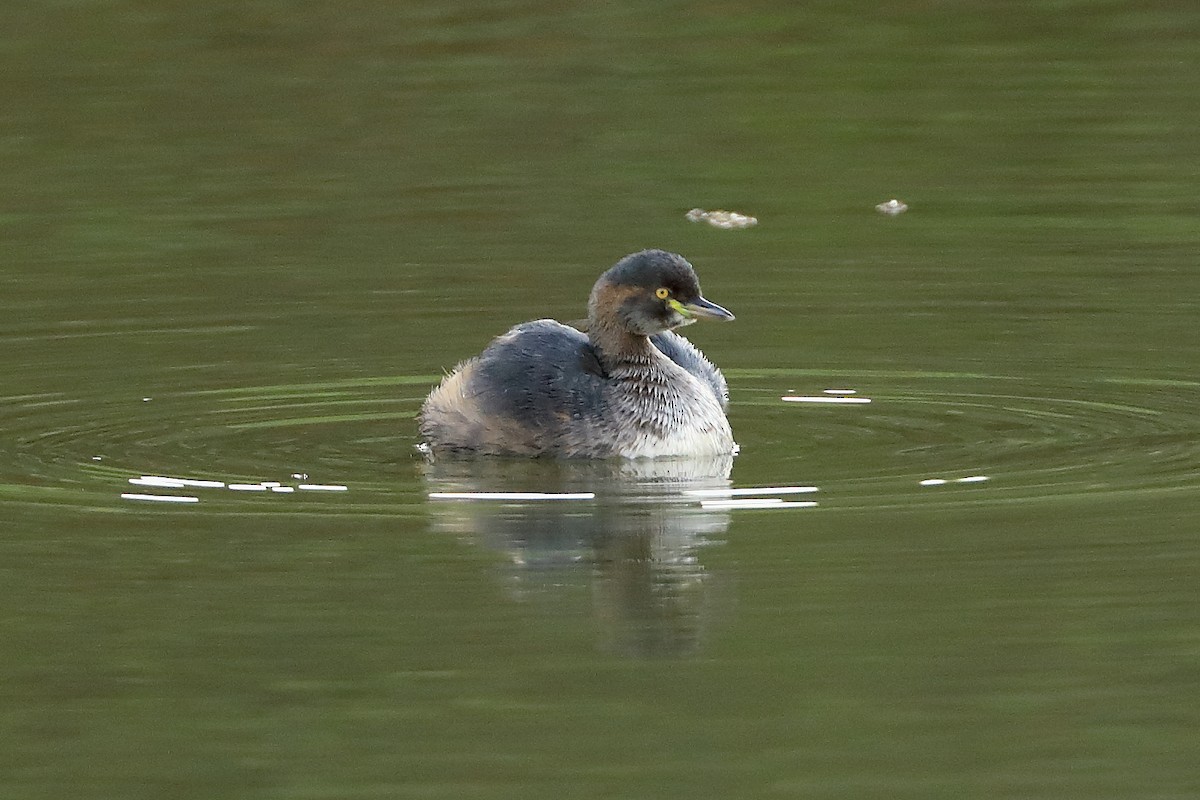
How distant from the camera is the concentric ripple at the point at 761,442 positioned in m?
9.86

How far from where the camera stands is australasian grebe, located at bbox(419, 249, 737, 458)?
1090 cm

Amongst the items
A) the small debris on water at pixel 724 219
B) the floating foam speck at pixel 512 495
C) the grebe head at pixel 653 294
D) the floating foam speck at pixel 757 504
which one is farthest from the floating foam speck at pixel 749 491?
the small debris on water at pixel 724 219

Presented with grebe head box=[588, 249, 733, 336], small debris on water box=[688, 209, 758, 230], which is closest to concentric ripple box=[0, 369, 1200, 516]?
grebe head box=[588, 249, 733, 336]

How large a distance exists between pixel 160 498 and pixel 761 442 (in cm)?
259

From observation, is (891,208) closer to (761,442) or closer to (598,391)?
(761,442)

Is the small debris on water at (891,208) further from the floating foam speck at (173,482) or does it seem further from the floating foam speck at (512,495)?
the floating foam speck at (173,482)

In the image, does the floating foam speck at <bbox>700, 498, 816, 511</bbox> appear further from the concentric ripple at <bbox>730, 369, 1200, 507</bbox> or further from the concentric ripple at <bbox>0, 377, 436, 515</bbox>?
the concentric ripple at <bbox>0, 377, 436, 515</bbox>

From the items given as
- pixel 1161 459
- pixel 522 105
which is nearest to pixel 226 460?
pixel 1161 459

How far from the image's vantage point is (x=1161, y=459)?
10258 mm

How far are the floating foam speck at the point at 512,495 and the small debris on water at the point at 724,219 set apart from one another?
6290mm

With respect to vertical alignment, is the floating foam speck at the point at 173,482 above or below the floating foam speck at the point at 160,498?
above

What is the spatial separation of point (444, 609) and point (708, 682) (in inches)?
43.8

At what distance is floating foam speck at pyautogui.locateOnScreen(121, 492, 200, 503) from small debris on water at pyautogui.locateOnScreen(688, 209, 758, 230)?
267 inches

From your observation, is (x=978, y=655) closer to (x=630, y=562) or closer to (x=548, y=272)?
(x=630, y=562)
